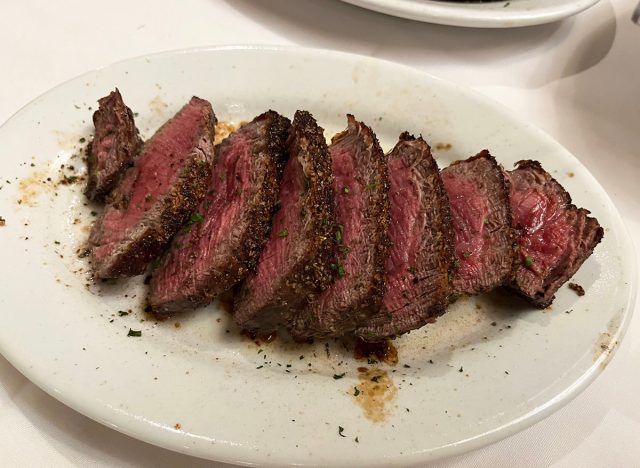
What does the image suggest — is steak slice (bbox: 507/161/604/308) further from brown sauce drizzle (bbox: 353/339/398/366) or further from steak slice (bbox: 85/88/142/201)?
steak slice (bbox: 85/88/142/201)

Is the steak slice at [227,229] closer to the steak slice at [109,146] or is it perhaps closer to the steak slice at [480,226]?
the steak slice at [109,146]

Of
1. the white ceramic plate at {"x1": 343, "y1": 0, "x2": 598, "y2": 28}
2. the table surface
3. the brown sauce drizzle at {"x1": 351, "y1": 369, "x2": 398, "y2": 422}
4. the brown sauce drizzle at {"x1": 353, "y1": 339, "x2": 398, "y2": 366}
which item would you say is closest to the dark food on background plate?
the brown sauce drizzle at {"x1": 353, "y1": 339, "x2": 398, "y2": 366}

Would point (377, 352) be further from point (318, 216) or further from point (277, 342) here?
point (318, 216)

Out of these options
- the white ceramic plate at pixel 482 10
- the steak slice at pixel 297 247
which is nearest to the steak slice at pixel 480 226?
the steak slice at pixel 297 247

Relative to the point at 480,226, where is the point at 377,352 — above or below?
below

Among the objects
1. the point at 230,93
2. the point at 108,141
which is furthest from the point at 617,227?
the point at 108,141

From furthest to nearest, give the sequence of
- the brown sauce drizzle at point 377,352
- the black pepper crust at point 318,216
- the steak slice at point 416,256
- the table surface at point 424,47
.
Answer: the table surface at point 424,47 < the brown sauce drizzle at point 377,352 < the steak slice at point 416,256 < the black pepper crust at point 318,216

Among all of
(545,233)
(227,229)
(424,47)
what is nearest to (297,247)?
(227,229)
